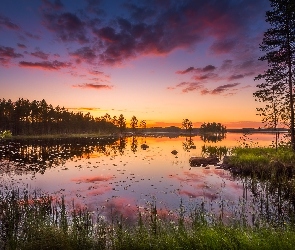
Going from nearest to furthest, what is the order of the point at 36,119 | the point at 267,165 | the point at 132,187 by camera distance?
the point at 132,187 < the point at 267,165 < the point at 36,119

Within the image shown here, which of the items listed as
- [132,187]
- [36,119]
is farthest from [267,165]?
[36,119]

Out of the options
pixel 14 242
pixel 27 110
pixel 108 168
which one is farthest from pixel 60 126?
pixel 14 242

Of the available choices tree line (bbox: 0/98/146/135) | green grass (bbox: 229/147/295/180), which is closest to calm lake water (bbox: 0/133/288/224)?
green grass (bbox: 229/147/295/180)

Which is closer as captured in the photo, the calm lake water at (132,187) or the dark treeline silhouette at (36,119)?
the calm lake water at (132,187)

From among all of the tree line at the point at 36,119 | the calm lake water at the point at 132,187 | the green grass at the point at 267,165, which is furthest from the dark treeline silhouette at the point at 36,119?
the green grass at the point at 267,165

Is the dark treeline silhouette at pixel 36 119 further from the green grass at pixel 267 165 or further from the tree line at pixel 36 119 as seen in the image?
the green grass at pixel 267 165

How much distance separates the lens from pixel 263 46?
29.7 meters

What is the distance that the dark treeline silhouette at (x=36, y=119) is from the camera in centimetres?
10906

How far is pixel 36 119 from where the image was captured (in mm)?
123812

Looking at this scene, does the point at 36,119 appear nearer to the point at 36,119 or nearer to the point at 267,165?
the point at 36,119

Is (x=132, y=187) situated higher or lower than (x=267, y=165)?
lower

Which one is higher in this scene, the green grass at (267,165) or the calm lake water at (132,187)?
the green grass at (267,165)

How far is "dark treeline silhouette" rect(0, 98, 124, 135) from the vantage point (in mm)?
109062

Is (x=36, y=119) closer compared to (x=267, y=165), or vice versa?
(x=267, y=165)
